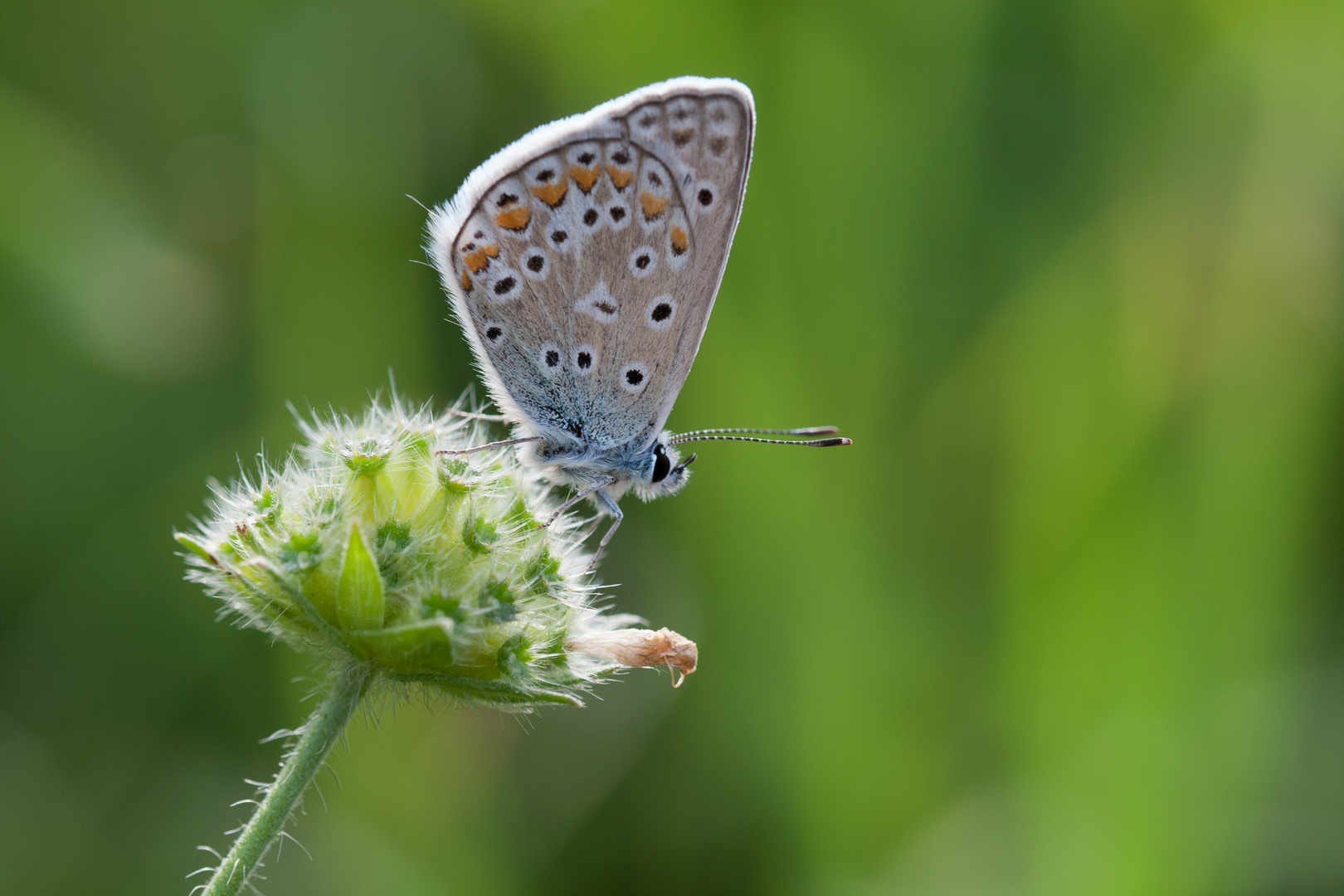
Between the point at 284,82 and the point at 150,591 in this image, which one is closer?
the point at 150,591

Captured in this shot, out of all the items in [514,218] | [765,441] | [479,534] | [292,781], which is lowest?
[292,781]

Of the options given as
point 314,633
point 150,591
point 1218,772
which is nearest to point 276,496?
point 314,633

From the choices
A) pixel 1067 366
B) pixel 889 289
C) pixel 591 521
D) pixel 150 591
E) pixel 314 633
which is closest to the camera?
pixel 314 633

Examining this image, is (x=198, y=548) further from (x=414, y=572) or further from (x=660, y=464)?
(x=660, y=464)

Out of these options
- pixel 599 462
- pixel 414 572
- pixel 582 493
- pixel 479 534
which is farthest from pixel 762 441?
pixel 414 572

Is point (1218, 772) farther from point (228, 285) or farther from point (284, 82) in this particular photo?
point (284, 82)

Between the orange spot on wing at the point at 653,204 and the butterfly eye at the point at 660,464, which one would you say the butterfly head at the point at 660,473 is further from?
the orange spot on wing at the point at 653,204

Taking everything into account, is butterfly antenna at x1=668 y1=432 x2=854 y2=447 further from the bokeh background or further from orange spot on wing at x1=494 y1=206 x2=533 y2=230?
orange spot on wing at x1=494 y1=206 x2=533 y2=230
